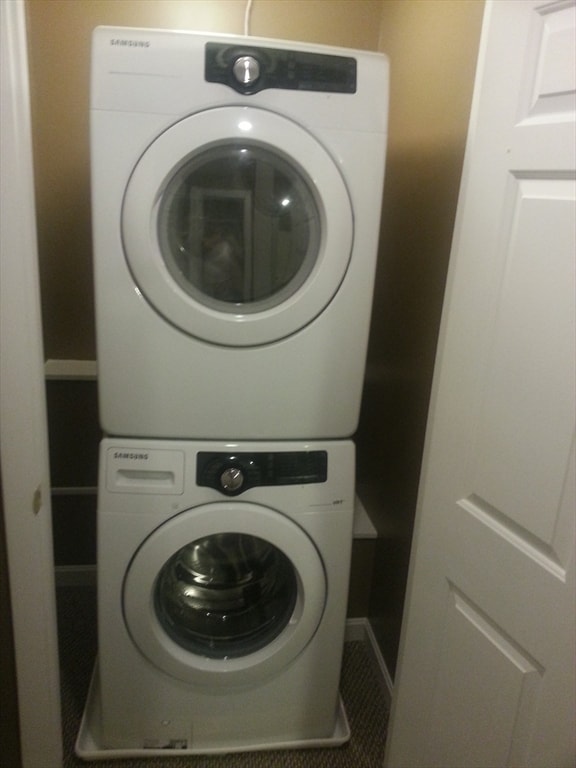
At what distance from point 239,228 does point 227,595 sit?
3.06ft

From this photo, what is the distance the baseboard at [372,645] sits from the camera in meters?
1.68

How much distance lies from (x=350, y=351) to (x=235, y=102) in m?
0.56

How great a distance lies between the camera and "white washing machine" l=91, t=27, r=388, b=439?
1.11m

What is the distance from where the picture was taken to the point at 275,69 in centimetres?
112

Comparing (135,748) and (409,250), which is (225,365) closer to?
(409,250)

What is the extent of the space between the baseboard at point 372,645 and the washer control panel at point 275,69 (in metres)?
1.56

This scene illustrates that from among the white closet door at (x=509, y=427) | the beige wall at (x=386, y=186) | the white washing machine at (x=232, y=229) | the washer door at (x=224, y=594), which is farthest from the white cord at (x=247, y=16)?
the washer door at (x=224, y=594)

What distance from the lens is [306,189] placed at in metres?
1.20

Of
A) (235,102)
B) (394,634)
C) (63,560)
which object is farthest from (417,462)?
(63,560)

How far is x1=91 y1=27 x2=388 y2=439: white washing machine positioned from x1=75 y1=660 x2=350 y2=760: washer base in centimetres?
83

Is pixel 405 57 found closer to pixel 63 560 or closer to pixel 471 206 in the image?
pixel 471 206

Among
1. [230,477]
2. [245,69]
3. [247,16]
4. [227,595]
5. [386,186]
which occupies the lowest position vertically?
[227,595]

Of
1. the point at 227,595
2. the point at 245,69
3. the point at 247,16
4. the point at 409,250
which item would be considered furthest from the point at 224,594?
the point at 247,16

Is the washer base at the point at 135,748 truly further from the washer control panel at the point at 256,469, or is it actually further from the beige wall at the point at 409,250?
the washer control panel at the point at 256,469
